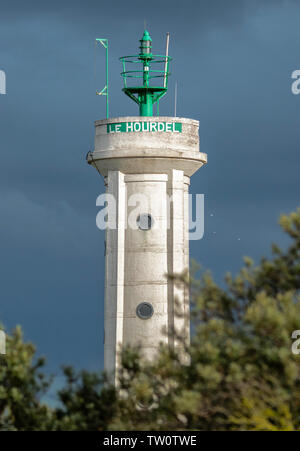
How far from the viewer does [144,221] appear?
226 ft

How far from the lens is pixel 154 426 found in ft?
153

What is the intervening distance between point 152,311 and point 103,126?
32.5ft

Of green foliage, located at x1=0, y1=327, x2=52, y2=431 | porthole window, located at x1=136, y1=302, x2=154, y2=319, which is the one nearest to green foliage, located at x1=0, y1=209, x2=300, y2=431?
green foliage, located at x1=0, y1=327, x2=52, y2=431

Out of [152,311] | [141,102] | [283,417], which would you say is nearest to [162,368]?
[283,417]

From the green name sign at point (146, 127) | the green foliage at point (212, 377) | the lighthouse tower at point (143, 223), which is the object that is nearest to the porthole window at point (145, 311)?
the lighthouse tower at point (143, 223)

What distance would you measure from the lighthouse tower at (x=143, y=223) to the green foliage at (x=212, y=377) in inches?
641

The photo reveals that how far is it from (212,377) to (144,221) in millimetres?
26717

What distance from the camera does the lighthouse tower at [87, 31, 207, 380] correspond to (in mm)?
68312

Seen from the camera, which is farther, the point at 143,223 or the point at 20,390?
the point at 143,223

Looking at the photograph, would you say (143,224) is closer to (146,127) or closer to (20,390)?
(146,127)

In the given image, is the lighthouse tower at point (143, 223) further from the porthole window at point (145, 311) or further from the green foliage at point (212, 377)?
the green foliage at point (212, 377)

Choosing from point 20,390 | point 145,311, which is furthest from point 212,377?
point 145,311

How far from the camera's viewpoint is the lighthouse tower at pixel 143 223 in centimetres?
6831

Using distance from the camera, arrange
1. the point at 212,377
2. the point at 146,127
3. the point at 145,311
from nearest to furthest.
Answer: the point at 212,377, the point at 145,311, the point at 146,127
